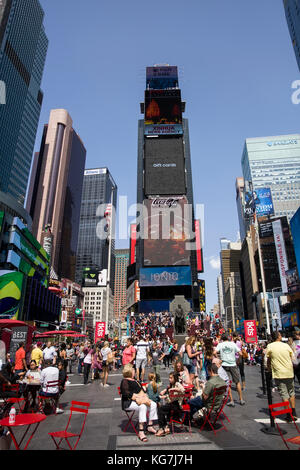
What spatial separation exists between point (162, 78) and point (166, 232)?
70.6m

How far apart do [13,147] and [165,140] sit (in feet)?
192

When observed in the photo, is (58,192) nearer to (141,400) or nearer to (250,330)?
(250,330)

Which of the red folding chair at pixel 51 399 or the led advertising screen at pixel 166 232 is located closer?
the red folding chair at pixel 51 399

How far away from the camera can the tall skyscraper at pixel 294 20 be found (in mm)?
75719

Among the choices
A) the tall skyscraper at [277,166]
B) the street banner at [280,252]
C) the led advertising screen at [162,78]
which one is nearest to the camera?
the street banner at [280,252]

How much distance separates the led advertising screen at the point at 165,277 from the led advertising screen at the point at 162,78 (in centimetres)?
7726

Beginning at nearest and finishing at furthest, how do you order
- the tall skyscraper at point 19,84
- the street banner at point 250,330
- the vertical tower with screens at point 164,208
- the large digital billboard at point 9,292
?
the street banner at point 250,330, the large digital billboard at point 9,292, the vertical tower with screens at point 164,208, the tall skyscraper at point 19,84

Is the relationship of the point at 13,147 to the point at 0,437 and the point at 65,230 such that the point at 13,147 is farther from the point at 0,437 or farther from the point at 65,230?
the point at 0,437

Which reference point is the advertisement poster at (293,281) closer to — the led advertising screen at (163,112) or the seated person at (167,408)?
the seated person at (167,408)

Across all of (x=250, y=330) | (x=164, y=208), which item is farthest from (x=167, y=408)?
(x=164, y=208)

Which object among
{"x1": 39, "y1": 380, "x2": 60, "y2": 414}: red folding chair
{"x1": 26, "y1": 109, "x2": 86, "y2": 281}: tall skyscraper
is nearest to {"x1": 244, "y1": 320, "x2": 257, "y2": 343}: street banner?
{"x1": 39, "y1": 380, "x2": 60, "y2": 414}: red folding chair

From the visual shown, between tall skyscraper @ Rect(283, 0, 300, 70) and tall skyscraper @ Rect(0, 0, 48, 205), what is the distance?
94387 mm

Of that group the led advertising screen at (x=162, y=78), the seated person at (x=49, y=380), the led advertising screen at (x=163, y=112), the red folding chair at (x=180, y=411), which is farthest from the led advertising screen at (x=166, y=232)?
the red folding chair at (x=180, y=411)
